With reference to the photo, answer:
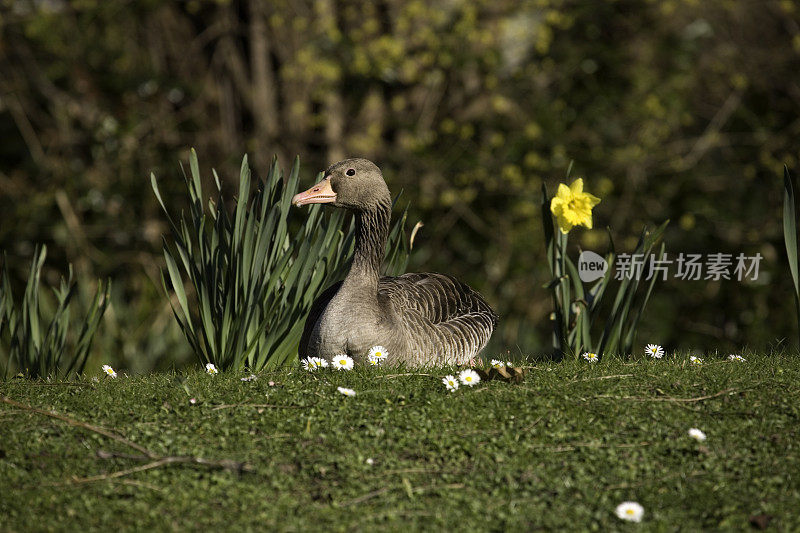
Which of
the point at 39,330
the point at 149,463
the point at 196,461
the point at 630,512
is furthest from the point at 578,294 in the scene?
the point at 39,330

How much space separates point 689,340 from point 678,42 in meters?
3.77

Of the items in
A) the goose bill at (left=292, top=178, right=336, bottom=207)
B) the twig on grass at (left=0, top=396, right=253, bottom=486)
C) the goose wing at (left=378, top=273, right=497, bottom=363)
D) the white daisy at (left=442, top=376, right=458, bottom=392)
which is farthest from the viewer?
the goose wing at (left=378, top=273, right=497, bottom=363)

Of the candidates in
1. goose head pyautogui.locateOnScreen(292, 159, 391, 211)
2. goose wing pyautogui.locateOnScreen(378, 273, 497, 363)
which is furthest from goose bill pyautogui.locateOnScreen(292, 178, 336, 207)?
goose wing pyautogui.locateOnScreen(378, 273, 497, 363)

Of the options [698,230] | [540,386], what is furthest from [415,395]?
[698,230]

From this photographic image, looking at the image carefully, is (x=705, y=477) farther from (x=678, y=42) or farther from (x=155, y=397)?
(x=678, y=42)

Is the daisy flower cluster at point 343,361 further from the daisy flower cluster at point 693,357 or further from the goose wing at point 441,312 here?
the daisy flower cluster at point 693,357

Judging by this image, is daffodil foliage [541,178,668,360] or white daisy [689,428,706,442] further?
daffodil foliage [541,178,668,360]

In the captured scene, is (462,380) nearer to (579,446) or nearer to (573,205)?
(579,446)

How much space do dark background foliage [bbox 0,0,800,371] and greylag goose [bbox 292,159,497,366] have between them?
181 inches

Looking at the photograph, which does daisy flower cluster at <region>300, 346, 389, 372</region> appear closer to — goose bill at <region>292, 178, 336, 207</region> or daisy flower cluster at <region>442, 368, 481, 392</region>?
daisy flower cluster at <region>442, 368, 481, 392</region>

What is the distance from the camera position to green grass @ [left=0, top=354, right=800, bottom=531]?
313 centimetres

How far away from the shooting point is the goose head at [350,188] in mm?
5020

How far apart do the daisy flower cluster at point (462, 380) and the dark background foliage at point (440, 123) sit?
580cm

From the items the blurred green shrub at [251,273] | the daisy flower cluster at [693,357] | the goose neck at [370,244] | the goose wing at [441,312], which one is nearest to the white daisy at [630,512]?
the daisy flower cluster at [693,357]
